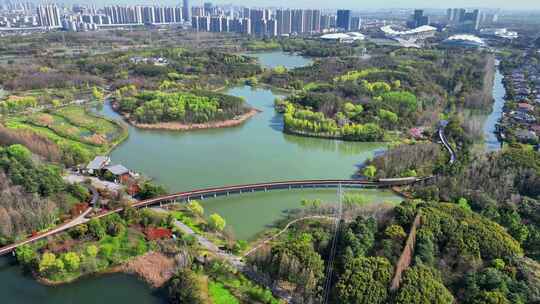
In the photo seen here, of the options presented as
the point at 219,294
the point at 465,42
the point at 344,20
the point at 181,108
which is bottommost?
the point at 219,294

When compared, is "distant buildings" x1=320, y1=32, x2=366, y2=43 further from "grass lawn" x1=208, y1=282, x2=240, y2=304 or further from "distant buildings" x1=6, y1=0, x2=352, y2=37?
"grass lawn" x1=208, y1=282, x2=240, y2=304

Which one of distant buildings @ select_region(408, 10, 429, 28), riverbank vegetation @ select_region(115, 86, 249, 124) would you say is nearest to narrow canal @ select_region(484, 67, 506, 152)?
riverbank vegetation @ select_region(115, 86, 249, 124)

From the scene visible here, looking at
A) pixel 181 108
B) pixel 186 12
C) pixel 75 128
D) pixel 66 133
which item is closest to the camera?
pixel 66 133

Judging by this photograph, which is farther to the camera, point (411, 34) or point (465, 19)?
point (465, 19)

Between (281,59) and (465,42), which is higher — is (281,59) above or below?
below

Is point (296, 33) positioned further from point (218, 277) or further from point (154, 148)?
point (218, 277)

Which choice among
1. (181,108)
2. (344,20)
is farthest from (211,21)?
(181,108)

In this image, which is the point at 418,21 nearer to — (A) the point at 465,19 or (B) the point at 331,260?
(A) the point at 465,19

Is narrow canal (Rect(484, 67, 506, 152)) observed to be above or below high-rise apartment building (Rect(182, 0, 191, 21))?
below

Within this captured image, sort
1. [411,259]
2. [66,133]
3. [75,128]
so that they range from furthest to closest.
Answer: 1. [75,128]
2. [66,133]
3. [411,259]
